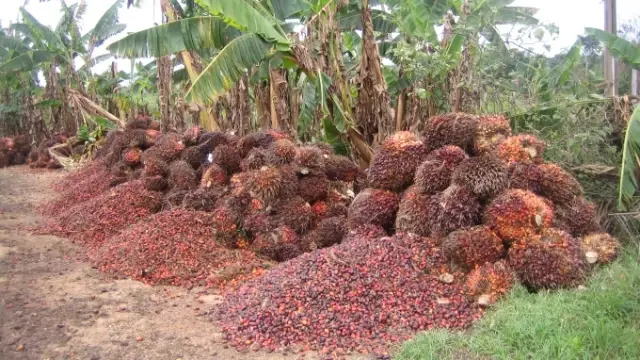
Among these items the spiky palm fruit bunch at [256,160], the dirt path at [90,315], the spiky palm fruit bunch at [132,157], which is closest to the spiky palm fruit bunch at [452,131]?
the spiky palm fruit bunch at [256,160]

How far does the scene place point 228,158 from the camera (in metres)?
6.63

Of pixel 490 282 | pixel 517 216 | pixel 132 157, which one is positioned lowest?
pixel 490 282

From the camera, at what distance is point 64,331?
12.8 feet

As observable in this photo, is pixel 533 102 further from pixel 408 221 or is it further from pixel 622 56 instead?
pixel 408 221

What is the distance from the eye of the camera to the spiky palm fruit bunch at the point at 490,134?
4.81m

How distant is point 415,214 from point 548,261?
1.15 metres

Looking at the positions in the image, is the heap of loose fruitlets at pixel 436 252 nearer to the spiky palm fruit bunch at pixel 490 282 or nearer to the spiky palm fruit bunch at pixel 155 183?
the spiky palm fruit bunch at pixel 490 282

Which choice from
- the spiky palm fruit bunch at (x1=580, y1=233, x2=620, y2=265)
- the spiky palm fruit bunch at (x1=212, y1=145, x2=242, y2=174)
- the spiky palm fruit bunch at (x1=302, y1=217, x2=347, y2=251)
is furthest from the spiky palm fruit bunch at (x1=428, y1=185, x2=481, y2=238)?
the spiky palm fruit bunch at (x1=212, y1=145, x2=242, y2=174)

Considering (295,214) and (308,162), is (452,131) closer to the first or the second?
(308,162)

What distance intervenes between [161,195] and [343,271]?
12.9 feet

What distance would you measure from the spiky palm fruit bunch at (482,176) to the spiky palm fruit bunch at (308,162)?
192 centimetres

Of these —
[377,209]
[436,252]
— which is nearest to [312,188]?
[377,209]

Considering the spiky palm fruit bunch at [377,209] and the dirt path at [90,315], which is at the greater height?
the spiky palm fruit bunch at [377,209]

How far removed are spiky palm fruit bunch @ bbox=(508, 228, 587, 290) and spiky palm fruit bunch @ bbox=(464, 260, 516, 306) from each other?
0.10m
